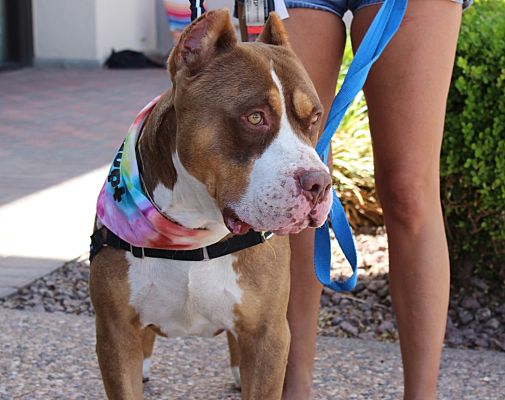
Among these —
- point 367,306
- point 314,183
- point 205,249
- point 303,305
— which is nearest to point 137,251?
point 205,249

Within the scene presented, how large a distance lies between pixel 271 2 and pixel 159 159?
763mm

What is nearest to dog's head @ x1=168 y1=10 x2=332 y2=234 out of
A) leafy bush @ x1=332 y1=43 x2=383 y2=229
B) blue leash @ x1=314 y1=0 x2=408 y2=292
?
blue leash @ x1=314 y1=0 x2=408 y2=292

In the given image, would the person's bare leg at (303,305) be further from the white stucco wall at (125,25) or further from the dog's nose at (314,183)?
the white stucco wall at (125,25)

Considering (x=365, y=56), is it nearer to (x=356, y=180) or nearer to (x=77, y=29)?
(x=356, y=180)

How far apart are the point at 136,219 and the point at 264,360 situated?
63cm

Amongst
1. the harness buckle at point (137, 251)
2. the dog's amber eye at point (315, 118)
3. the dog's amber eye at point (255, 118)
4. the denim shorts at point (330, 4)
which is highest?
the denim shorts at point (330, 4)

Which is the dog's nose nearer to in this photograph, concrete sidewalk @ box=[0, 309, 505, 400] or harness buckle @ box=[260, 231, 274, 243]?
harness buckle @ box=[260, 231, 274, 243]

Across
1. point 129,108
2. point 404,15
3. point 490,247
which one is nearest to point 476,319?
point 490,247

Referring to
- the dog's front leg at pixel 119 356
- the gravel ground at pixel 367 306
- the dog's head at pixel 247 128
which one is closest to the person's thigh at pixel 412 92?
the dog's head at pixel 247 128

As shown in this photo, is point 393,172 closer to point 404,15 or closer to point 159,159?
point 404,15

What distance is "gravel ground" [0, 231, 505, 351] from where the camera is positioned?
5035 mm

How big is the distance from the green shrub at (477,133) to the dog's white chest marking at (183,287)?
6.94 ft

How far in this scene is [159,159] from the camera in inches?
119

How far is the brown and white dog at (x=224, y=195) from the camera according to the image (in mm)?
2695
